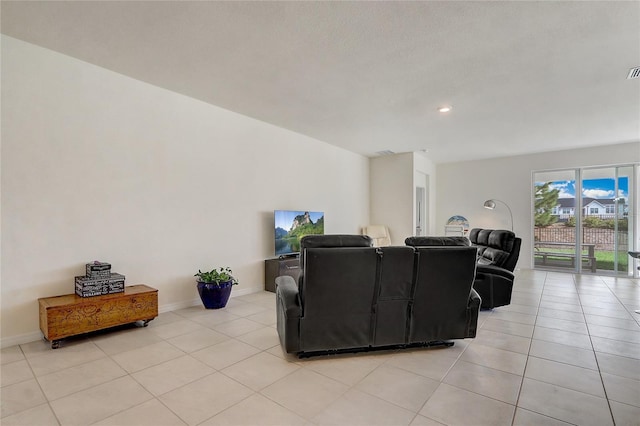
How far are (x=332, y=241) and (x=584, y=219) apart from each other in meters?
7.14

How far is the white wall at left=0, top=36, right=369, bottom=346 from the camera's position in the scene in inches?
113

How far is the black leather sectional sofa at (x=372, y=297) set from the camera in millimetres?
2578

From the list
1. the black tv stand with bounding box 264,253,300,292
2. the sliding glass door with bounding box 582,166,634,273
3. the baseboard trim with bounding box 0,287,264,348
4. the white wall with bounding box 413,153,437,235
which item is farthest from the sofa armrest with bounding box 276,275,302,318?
the sliding glass door with bounding box 582,166,634,273

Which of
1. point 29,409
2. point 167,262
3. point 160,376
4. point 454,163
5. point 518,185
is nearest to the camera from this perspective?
point 29,409

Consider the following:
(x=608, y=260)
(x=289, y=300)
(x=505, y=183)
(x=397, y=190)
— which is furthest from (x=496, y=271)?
(x=608, y=260)

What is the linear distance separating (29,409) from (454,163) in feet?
29.1

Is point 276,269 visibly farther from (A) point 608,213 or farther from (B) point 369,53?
(A) point 608,213

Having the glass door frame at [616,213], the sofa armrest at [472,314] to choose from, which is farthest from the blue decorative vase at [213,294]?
the glass door frame at [616,213]

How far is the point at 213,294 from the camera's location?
157 inches

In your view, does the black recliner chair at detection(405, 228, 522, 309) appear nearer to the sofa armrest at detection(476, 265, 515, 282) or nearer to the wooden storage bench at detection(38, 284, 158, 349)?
the sofa armrest at detection(476, 265, 515, 282)

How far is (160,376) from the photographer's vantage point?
2.35 metres

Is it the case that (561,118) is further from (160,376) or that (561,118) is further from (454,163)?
(160,376)

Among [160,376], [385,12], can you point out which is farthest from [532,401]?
[385,12]

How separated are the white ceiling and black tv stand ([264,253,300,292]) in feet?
7.36
